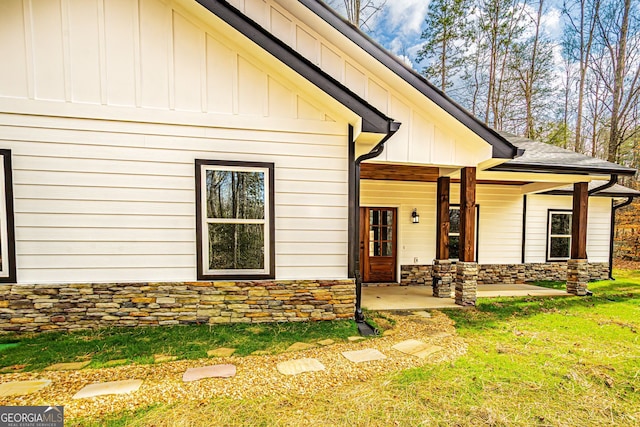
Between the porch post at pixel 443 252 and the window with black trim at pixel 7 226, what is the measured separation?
706 cm

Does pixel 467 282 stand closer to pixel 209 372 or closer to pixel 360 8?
pixel 209 372

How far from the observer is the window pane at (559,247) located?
796cm

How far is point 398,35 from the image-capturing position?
33.3 ft

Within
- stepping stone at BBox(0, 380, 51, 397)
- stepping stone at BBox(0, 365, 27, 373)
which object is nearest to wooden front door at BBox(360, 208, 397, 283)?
stepping stone at BBox(0, 380, 51, 397)

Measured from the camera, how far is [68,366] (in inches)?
110

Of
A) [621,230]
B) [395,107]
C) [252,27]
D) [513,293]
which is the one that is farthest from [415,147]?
[621,230]

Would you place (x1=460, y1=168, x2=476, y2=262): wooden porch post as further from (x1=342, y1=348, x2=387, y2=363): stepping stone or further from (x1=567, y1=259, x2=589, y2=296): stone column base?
(x1=567, y1=259, x2=589, y2=296): stone column base

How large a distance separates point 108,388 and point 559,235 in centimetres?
1077

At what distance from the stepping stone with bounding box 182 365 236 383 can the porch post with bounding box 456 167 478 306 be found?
4.35 m

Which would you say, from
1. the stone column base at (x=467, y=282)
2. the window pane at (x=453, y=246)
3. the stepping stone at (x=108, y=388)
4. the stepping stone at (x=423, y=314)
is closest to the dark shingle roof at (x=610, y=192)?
the window pane at (x=453, y=246)

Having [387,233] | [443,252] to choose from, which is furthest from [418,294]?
[387,233]

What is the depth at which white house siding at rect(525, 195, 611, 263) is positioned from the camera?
7766 millimetres

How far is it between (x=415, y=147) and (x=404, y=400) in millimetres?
3716

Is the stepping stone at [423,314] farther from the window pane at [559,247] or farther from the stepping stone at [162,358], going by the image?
the window pane at [559,247]
